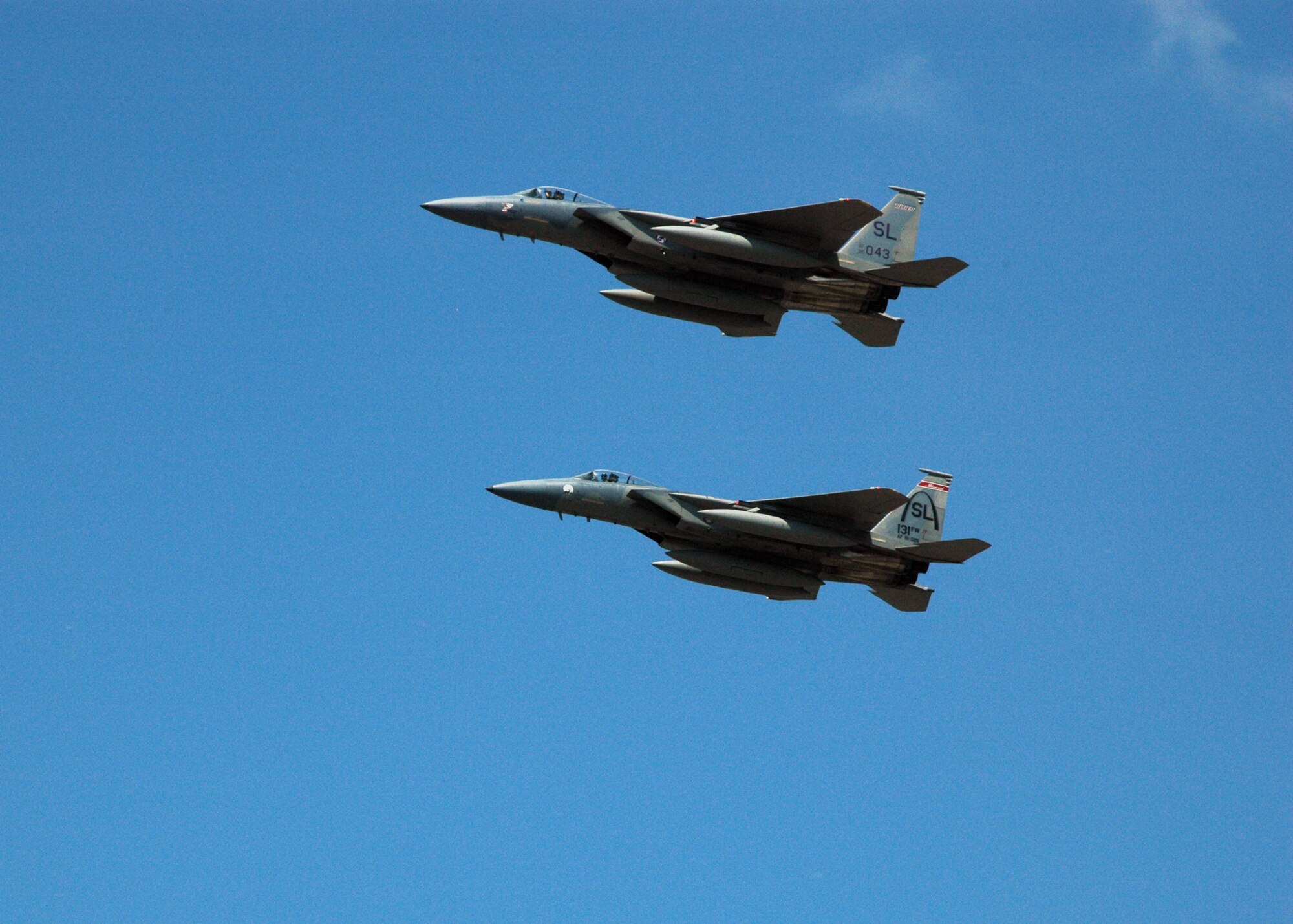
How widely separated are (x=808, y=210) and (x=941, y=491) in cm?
847

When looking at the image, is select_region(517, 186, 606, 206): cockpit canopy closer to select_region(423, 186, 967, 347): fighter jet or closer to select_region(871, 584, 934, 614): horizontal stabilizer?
select_region(423, 186, 967, 347): fighter jet

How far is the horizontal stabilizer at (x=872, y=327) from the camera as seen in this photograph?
42.9 metres

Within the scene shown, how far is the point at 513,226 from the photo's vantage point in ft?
139

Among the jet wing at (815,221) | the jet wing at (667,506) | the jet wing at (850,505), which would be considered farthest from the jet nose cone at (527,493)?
the jet wing at (815,221)

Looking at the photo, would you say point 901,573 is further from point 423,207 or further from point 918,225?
point 423,207

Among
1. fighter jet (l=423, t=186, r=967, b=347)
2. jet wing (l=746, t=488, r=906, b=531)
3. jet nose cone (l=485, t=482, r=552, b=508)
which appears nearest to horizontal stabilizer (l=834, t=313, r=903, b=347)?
fighter jet (l=423, t=186, r=967, b=347)

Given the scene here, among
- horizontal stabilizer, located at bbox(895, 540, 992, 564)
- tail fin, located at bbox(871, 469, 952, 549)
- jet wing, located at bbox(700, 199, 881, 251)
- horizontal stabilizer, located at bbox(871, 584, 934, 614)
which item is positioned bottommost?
horizontal stabilizer, located at bbox(871, 584, 934, 614)

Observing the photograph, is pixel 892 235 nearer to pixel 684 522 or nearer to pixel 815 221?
pixel 815 221

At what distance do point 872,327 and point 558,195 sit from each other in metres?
8.78

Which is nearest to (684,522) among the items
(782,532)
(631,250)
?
(782,532)

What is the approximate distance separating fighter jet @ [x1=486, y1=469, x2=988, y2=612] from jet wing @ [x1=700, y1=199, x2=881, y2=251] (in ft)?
20.6

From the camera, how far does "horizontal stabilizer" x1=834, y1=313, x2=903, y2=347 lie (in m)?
42.9

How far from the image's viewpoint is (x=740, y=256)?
40.3 m

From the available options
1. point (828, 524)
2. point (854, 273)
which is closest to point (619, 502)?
point (828, 524)
